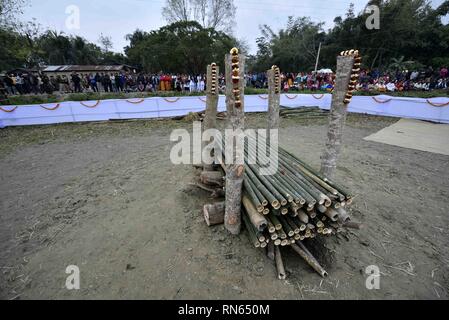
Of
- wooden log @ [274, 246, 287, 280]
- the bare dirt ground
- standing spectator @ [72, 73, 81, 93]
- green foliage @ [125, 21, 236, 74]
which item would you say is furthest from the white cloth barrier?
green foliage @ [125, 21, 236, 74]

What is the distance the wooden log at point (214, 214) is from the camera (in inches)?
147

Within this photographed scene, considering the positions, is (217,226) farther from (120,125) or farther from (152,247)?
(120,125)

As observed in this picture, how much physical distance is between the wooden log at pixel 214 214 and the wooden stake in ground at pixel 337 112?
1936mm

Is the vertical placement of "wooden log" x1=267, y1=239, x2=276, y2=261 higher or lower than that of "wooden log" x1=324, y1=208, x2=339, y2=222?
lower

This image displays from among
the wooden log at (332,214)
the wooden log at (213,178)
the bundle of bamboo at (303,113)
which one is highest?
the bundle of bamboo at (303,113)

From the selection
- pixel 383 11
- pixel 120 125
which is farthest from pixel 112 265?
pixel 383 11

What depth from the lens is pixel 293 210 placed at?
294cm

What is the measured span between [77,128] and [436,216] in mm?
→ 13355

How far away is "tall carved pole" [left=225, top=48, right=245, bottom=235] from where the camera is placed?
2.83 metres

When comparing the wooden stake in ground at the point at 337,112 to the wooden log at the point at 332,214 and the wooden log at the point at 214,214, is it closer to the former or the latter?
the wooden log at the point at 332,214

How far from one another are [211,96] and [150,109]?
8.51m

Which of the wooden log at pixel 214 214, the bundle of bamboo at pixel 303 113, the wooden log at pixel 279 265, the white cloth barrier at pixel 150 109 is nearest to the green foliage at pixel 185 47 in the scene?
the white cloth barrier at pixel 150 109

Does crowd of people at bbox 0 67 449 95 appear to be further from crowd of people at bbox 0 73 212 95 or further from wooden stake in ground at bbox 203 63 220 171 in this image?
wooden stake in ground at bbox 203 63 220 171

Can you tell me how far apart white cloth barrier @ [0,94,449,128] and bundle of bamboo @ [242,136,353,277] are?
10.3 meters
